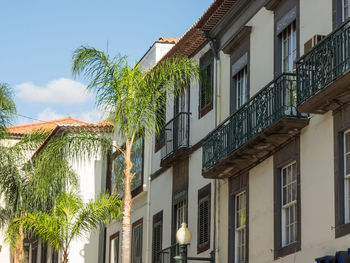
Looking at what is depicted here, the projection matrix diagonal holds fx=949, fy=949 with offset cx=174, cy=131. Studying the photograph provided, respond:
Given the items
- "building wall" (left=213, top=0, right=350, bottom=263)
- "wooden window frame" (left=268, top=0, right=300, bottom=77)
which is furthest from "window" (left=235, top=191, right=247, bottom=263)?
"wooden window frame" (left=268, top=0, right=300, bottom=77)

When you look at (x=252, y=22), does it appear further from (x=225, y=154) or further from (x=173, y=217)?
(x=173, y=217)

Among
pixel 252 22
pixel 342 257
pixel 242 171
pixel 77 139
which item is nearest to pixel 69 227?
pixel 77 139

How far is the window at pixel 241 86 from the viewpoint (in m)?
23.8

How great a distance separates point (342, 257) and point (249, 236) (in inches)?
207

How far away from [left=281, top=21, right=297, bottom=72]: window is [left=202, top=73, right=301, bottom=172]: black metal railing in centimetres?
53

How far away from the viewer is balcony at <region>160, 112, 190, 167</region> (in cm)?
2692

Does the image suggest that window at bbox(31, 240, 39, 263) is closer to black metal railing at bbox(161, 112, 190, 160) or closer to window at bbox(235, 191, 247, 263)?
black metal railing at bbox(161, 112, 190, 160)

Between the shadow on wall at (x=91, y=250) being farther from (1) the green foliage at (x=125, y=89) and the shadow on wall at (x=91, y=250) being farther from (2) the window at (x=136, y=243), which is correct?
(1) the green foliage at (x=125, y=89)

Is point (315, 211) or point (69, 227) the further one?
point (69, 227)

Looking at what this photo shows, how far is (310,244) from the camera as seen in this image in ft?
61.0

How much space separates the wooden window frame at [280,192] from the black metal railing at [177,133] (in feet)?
20.5

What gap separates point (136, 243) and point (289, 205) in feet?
39.0

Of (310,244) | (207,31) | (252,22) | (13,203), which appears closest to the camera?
(310,244)

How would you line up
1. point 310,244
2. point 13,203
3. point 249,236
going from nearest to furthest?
point 310,244 → point 249,236 → point 13,203
